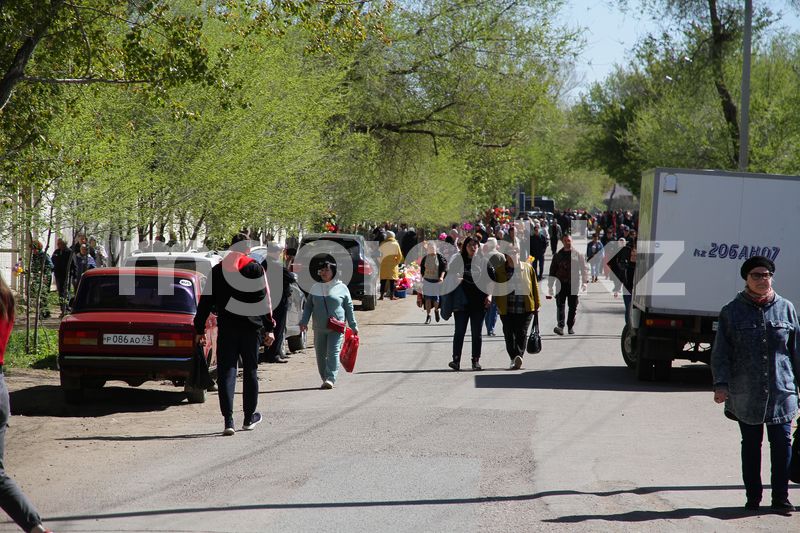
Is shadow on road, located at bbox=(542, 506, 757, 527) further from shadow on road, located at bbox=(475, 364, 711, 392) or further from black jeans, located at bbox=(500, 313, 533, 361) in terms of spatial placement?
black jeans, located at bbox=(500, 313, 533, 361)

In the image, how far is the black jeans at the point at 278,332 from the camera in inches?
656

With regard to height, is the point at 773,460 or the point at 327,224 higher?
the point at 327,224

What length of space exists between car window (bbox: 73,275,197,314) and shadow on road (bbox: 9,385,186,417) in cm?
104

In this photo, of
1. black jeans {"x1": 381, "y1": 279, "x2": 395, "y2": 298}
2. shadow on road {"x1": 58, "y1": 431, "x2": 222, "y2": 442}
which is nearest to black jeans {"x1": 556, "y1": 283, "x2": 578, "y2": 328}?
black jeans {"x1": 381, "y1": 279, "x2": 395, "y2": 298}

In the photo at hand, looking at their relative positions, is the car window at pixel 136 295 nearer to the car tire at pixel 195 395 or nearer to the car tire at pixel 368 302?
the car tire at pixel 195 395

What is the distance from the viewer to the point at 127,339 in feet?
39.6

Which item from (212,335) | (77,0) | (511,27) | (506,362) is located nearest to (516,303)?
(506,362)

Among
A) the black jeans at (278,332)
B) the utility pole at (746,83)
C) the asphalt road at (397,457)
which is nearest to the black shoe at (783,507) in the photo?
the asphalt road at (397,457)

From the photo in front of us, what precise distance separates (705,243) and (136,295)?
22.2 ft

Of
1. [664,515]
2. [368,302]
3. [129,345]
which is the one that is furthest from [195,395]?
[368,302]

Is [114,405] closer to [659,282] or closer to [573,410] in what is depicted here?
[573,410]

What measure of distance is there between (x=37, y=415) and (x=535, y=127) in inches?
881

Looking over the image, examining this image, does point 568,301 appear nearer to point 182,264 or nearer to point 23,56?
point 182,264

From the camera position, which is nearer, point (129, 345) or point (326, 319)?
point (129, 345)
